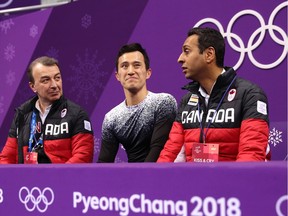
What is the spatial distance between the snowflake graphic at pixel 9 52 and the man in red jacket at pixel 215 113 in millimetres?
2948

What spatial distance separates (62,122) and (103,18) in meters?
1.56

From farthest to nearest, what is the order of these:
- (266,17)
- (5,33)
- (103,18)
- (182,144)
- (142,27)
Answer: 1. (5,33)
2. (103,18)
3. (142,27)
4. (266,17)
5. (182,144)

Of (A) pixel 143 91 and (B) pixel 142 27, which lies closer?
(A) pixel 143 91

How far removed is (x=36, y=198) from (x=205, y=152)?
81 cm

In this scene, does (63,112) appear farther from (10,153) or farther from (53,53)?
(53,53)

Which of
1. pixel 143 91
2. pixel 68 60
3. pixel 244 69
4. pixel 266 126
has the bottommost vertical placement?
pixel 266 126

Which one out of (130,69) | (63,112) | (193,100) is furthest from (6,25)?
(193,100)

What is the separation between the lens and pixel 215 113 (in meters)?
2.04

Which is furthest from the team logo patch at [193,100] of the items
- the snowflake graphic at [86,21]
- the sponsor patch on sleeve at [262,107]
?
the snowflake graphic at [86,21]

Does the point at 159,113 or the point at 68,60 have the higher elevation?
the point at 68,60

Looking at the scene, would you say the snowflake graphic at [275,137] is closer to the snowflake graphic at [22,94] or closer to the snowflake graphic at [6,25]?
the snowflake graphic at [22,94]

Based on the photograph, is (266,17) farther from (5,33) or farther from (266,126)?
(5,33)

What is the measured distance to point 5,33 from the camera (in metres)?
4.78

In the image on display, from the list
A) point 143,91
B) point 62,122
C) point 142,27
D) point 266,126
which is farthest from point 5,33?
point 266,126
